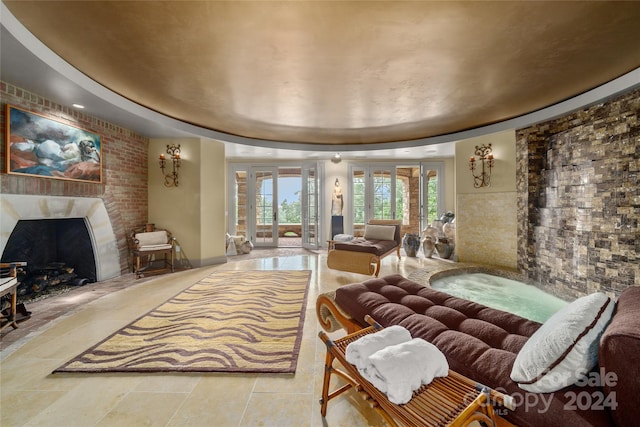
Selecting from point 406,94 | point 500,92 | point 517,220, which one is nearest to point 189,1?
point 406,94

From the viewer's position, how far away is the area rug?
200 centimetres

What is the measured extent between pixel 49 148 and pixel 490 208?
6.82m

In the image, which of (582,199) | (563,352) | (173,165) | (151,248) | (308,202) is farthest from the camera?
(308,202)

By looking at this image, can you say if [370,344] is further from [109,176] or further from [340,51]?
[109,176]

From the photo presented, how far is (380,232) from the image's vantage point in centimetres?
558

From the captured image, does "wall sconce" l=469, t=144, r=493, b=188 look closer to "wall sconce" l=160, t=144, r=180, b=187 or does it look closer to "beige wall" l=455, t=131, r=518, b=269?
"beige wall" l=455, t=131, r=518, b=269

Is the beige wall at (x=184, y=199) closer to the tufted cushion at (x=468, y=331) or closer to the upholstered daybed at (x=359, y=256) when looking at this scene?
the upholstered daybed at (x=359, y=256)

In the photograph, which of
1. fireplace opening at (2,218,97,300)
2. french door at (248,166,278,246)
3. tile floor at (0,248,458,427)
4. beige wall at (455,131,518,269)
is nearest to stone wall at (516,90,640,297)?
beige wall at (455,131,518,269)

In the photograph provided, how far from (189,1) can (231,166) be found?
225 inches

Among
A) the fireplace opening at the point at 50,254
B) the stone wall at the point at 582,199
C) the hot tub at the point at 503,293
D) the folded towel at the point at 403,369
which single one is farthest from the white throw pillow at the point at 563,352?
the fireplace opening at the point at 50,254

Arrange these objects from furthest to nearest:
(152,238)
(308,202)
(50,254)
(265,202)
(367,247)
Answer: (265,202) → (308,202) → (152,238) → (367,247) → (50,254)

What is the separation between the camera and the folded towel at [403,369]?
3.67ft

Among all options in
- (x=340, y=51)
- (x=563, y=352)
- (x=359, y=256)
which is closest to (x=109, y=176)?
(x=340, y=51)

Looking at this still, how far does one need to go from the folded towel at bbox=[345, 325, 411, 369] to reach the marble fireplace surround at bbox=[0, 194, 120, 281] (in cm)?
368
